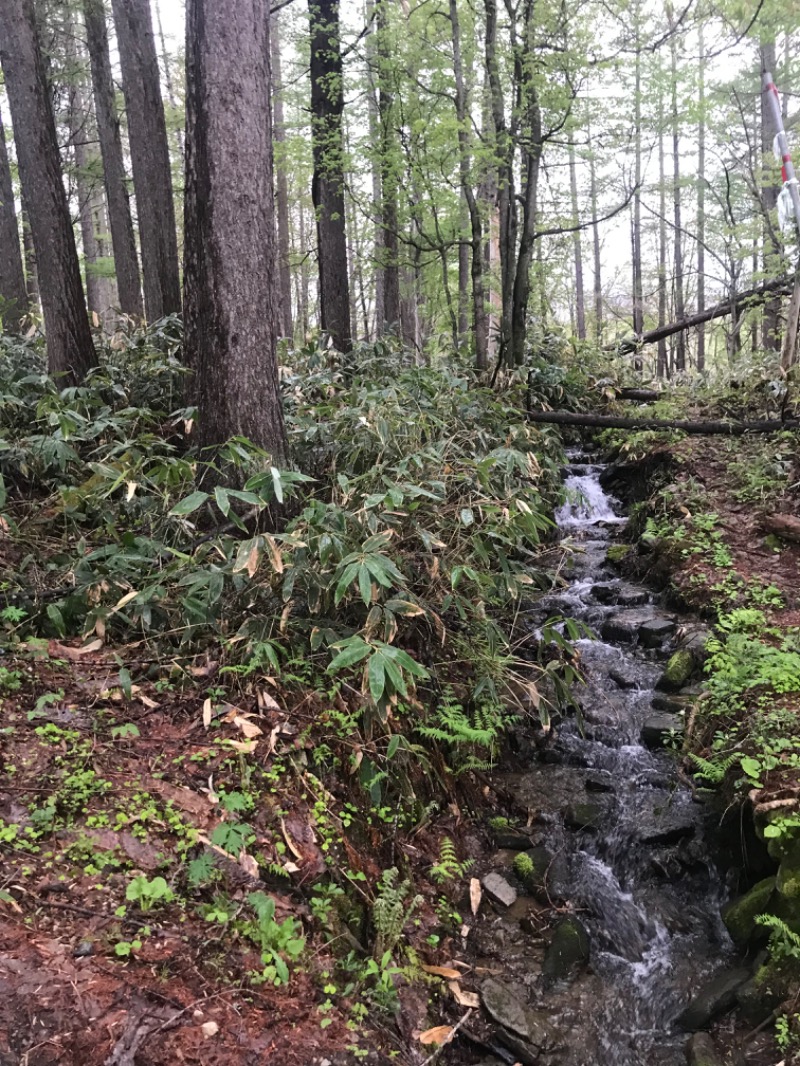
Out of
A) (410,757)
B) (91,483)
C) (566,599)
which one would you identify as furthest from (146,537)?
(566,599)

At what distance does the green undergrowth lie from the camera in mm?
2822

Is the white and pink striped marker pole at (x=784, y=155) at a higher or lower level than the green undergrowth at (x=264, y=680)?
higher

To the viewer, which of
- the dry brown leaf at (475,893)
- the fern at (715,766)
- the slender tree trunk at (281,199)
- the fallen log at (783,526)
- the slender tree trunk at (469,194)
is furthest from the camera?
the slender tree trunk at (281,199)

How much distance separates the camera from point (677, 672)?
5.81 m

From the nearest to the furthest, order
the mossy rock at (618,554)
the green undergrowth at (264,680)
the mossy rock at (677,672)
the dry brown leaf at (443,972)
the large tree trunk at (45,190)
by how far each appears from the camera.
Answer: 1. the green undergrowth at (264,680)
2. the dry brown leaf at (443,972)
3. the mossy rock at (677,672)
4. the large tree trunk at (45,190)
5. the mossy rock at (618,554)

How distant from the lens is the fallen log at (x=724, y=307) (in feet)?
34.0

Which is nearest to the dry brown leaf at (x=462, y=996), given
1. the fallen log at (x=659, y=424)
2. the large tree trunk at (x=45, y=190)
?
the large tree trunk at (x=45, y=190)

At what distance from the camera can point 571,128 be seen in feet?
29.5

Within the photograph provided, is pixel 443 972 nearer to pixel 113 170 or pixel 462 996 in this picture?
pixel 462 996

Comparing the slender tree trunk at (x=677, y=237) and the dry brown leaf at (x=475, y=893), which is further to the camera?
the slender tree trunk at (x=677, y=237)

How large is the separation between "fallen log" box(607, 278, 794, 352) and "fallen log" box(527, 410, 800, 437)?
96.9 inches

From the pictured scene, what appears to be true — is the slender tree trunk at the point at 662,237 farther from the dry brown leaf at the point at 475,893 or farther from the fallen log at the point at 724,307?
the dry brown leaf at the point at 475,893

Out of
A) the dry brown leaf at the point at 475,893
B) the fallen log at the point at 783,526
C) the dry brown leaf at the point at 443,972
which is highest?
the fallen log at the point at 783,526

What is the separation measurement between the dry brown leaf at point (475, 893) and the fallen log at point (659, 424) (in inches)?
286
